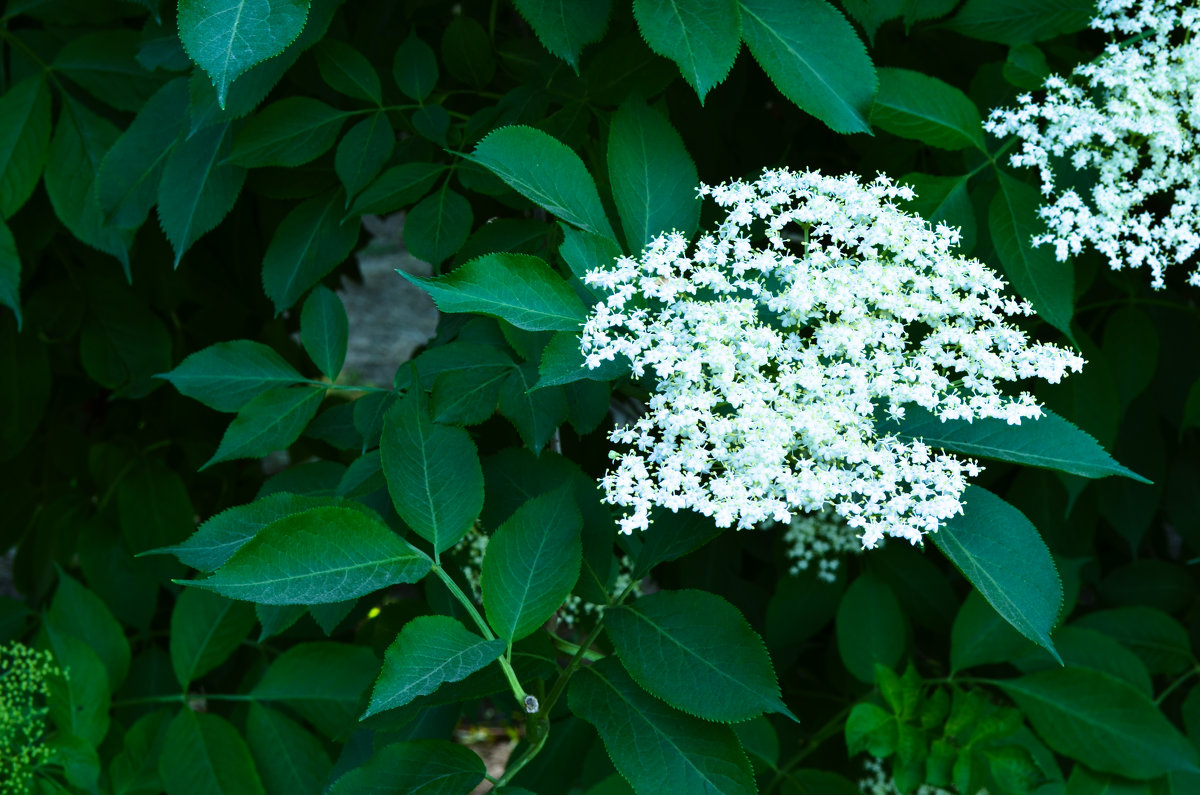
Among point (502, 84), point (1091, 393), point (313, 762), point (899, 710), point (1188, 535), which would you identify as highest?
point (502, 84)

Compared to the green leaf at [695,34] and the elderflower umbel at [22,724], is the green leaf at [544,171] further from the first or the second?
the elderflower umbel at [22,724]

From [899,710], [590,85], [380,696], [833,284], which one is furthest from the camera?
[899,710]

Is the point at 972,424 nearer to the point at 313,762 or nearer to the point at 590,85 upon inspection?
the point at 590,85

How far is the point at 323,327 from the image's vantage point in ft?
5.43

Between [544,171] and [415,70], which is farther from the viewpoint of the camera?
[415,70]

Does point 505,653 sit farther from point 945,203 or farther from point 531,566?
point 945,203

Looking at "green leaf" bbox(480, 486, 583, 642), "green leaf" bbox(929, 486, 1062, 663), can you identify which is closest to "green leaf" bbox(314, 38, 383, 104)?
"green leaf" bbox(480, 486, 583, 642)

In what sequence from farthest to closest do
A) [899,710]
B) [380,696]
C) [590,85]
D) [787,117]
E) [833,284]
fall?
1. [787,117]
2. [899,710]
3. [590,85]
4. [833,284]
5. [380,696]

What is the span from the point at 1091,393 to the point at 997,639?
474 mm

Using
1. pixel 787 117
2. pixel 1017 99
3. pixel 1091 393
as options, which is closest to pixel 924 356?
pixel 1017 99

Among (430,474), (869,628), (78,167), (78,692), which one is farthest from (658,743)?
(78,167)

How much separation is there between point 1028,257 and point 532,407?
0.78 meters

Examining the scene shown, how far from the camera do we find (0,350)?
2.34 meters

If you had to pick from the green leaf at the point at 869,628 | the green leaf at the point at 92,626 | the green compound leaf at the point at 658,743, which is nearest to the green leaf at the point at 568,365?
the green compound leaf at the point at 658,743
